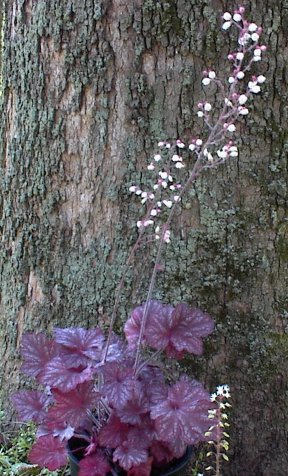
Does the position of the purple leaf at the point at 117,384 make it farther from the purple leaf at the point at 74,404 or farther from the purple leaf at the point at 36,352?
the purple leaf at the point at 36,352

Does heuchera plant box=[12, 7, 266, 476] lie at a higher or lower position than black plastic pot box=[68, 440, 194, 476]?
higher

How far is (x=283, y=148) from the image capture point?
2203 mm

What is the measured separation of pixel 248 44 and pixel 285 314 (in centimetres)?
97

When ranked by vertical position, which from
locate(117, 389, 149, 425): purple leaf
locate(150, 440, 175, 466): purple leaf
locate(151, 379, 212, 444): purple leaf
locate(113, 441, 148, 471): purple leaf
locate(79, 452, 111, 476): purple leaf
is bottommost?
locate(79, 452, 111, 476): purple leaf

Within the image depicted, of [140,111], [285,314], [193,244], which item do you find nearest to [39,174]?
[140,111]

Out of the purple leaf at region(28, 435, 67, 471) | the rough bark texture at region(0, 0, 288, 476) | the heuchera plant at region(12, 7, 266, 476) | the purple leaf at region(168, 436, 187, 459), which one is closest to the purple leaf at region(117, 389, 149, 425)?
the heuchera plant at region(12, 7, 266, 476)

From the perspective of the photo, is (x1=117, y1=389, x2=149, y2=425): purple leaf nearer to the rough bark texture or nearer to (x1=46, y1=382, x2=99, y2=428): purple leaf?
(x1=46, y1=382, x2=99, y2=428): purple leaf

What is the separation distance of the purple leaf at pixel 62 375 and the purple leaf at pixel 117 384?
56 millimetres

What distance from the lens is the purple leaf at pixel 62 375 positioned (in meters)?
1.80

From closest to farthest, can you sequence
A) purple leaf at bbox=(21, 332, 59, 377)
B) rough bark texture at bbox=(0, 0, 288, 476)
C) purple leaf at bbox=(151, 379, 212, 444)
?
purple leaf at bbox=(151, 379, 212, 444)
purple leaf at bbox=(21, 332, 59, 377)
rough bark texture at bbox=(0, 0, 288, 476)

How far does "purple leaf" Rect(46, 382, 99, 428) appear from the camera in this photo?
5.99ft

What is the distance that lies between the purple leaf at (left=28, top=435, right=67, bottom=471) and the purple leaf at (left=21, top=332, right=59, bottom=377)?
0.71ft

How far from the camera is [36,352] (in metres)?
2.00

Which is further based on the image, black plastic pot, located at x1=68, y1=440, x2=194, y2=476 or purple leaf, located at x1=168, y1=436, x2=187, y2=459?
black plastic pot, located at x1=68, y1=440, x2=194, y2=476
